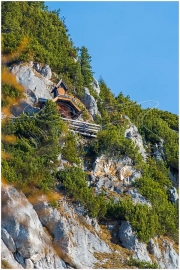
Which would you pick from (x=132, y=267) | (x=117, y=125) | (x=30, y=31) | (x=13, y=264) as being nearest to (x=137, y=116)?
(x=117, y=125)

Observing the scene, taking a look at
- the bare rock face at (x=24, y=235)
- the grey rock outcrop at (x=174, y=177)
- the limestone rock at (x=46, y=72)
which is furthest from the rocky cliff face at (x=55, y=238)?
the limestone rock at (x=46, y=72)

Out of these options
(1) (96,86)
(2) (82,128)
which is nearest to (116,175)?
(2) (82,128)

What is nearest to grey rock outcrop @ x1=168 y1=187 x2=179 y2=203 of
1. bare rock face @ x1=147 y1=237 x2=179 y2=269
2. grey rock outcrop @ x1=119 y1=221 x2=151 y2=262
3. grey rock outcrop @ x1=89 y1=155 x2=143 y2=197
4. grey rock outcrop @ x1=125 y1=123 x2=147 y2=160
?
grey rock outcrop @ x1=125 y1=123 x2=147 y2=160

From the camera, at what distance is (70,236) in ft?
127

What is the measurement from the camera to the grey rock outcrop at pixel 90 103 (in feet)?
165

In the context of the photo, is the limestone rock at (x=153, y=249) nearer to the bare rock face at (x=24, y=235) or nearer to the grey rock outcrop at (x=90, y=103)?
the bare rock face at (x=24, y=235)

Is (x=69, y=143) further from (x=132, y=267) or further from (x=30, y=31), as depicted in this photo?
(x=30, y=31)

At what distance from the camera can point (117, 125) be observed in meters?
50.5

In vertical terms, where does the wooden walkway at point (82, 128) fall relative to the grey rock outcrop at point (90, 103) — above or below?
below

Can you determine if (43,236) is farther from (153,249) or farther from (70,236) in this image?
(153,249)

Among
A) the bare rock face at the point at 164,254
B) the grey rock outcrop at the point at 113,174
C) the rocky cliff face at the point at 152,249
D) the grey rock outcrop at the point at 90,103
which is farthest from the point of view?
the grey rock outcrop at the point at 90,103

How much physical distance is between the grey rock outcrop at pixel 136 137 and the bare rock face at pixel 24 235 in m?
13.8

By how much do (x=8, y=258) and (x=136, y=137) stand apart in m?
19.0

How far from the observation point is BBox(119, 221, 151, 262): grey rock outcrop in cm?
4050
